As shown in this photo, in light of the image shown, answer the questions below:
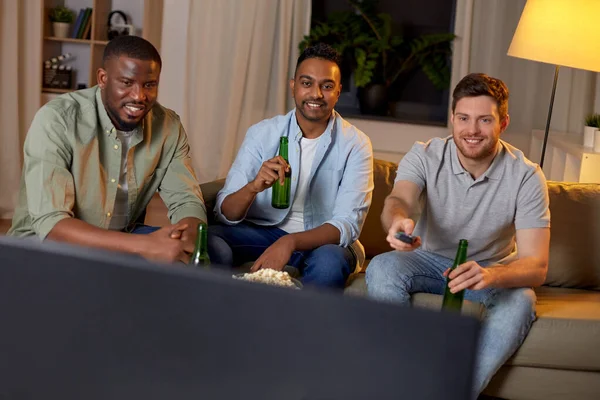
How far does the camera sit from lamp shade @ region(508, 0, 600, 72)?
364 cm

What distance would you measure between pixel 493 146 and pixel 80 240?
1.27 m

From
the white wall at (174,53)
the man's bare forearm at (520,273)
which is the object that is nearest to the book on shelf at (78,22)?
the white wall at (174,53)

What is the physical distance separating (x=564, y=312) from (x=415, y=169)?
2.06 feet

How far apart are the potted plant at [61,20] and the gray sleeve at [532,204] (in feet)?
12.5

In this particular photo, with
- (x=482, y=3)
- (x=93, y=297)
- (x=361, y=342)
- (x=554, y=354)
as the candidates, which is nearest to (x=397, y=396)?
(x=361, y=342)

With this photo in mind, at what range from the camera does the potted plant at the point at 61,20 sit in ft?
18.5

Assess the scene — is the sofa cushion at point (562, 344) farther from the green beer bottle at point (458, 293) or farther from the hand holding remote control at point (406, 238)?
the hand holding remote control at point (406, 238)

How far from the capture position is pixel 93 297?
26.6 inches

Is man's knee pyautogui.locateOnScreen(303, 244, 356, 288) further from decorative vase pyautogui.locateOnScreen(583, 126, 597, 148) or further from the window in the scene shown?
the window

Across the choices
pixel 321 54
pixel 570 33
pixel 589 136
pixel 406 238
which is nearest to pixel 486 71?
pixel 589 136

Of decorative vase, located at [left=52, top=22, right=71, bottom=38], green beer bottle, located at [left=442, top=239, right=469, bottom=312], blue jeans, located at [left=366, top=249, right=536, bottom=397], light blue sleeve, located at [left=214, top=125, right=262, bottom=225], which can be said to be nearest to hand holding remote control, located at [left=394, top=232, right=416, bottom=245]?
green beer bottle, located at [left=442, top=239, right=469, bottom=312]

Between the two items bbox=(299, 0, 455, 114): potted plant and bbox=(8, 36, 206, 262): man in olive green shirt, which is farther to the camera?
bbox=(299, 0, 455, 114): potted plant

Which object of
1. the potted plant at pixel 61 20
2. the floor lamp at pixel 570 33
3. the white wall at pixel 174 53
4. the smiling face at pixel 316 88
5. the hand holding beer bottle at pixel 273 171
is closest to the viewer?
the hand holding beer bottle at pixel 273 171

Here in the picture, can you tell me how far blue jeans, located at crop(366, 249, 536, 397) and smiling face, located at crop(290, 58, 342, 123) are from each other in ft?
1.88
